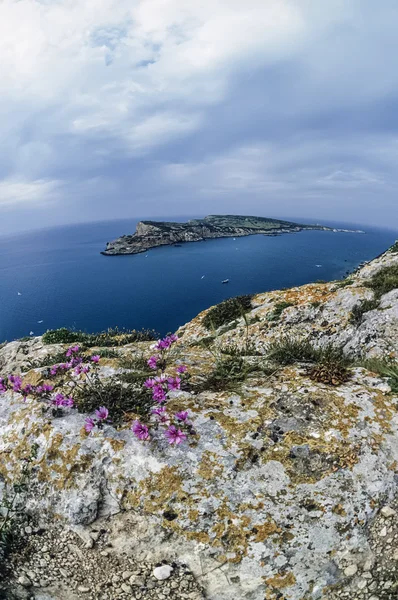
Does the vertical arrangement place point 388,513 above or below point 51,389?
below

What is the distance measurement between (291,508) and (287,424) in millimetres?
1313

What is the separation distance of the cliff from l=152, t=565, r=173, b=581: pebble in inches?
2.2

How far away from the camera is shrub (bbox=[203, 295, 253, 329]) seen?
59.4 feet

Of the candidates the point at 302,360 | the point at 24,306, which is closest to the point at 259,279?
the point at 24,306

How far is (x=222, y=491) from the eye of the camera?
493 centimetres

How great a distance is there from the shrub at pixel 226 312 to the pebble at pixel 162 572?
1327cm

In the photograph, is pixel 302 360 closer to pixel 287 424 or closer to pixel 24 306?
pixel 287 424

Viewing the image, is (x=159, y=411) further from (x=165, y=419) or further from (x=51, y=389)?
(x=51, y=389)

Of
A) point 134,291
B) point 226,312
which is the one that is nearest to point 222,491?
point 226,312

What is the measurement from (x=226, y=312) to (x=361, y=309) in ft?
24.2

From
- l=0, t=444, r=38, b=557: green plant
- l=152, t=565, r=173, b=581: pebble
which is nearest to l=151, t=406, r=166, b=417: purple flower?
l=152, t=565, r=173, b=581: pebble

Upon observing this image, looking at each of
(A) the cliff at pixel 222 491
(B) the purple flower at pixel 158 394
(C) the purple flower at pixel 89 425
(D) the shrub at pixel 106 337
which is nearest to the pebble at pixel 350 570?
(A) the cliff at pixel 222 491

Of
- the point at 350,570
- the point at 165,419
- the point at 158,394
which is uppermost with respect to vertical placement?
the point at 158,394

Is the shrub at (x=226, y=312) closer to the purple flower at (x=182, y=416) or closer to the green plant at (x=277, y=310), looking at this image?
the green plant at (x=277, y=310)
